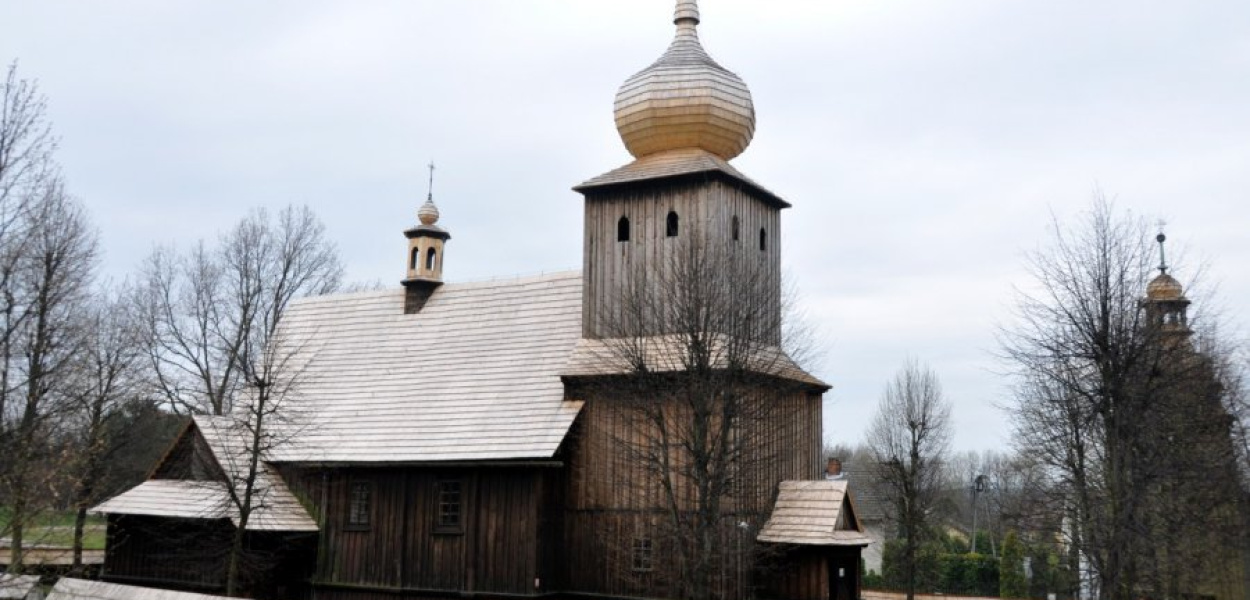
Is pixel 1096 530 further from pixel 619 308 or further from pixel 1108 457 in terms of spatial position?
pixel 619 308

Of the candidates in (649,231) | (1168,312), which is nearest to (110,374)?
(649,231)

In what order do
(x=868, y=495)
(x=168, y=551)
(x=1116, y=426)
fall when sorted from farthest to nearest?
(x=868, y=495) → (x=168, y=551) → (x=1116, y=426)

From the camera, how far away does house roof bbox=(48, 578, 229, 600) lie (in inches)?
703

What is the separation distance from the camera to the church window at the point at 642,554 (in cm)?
2178

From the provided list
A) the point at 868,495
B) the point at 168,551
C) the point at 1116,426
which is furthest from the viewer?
A: the point at 868,495

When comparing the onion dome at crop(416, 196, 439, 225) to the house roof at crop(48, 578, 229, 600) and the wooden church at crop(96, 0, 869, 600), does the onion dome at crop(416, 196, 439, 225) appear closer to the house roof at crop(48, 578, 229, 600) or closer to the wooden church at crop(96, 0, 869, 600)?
the wooden church at crop(96, 0, 869, 600)

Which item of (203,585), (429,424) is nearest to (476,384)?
(429,424)

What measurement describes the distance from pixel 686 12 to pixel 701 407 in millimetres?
10971

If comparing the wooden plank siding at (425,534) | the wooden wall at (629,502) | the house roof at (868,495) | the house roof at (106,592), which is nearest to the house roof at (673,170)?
the wooden wall at (629,502)

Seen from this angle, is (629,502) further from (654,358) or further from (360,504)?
(360,504)

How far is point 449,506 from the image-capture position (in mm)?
23797

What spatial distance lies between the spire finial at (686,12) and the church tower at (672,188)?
0.60 m

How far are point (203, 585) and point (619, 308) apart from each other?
1186 centimetres

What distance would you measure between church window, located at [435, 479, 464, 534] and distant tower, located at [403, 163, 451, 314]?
20.6ft
